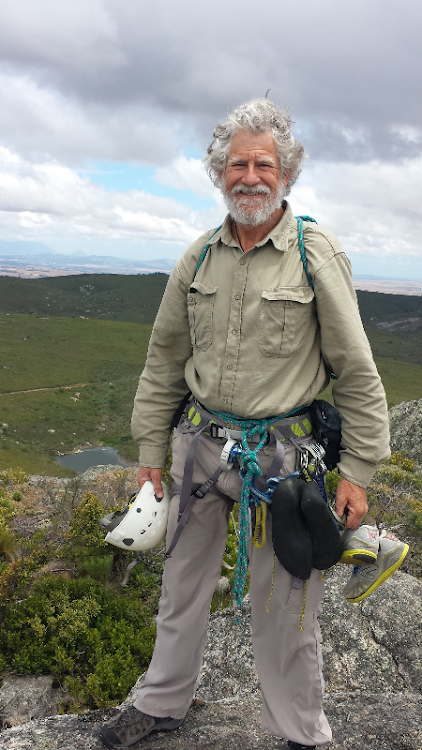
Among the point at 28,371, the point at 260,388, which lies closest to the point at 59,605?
the point at 260,388

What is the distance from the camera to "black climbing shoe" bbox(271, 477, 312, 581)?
2709 millimetres

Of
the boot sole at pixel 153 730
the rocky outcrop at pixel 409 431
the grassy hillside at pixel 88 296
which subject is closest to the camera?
the boot sole at pixel 153 730

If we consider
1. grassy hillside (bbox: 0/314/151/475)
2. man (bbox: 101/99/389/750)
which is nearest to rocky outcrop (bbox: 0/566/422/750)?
man (bbox: 101/99/389/750)

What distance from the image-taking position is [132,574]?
20.0 feet

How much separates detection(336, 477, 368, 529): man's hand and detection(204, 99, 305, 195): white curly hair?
1934mm

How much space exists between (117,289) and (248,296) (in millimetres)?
182863

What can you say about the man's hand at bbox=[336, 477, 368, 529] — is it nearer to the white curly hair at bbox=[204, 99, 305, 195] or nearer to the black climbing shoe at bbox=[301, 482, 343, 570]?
the black climbing shoe at bbox=[301, 482, 343, 570]

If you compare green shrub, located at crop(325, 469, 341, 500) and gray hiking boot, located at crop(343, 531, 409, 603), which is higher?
gray hiking boot, located at crop(343, 531, 409, 603)

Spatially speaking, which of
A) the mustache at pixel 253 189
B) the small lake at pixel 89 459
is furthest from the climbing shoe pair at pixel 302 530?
the small lake at pixel 89 459

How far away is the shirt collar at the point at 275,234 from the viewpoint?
2924 mm

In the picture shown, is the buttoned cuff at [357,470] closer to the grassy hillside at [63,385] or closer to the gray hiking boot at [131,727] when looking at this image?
the gray hiking boot at [131,727]

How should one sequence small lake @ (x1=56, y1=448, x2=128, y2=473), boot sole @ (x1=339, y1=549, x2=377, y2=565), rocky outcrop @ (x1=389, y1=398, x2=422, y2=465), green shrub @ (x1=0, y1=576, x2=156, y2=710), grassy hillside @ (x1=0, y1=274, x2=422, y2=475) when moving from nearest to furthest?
boot sole @ (x1=339, y1=549, x2=377, y2=565)
green shrub @ (x1=0, y1=576, x2=156, y2=710)
rocky outcrop @ (x1=389, y1=398, x2=422, y2=465)
small lake @ (x1=56, y1=448, x2=128, y2=473)
grassy hillside @ (x1=0, y1=274, x2=422, y2=475)

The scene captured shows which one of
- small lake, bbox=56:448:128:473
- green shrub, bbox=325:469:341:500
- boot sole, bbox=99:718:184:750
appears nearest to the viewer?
boot sole, bbox=99:718:184:750

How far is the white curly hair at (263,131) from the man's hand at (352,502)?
193 cm
